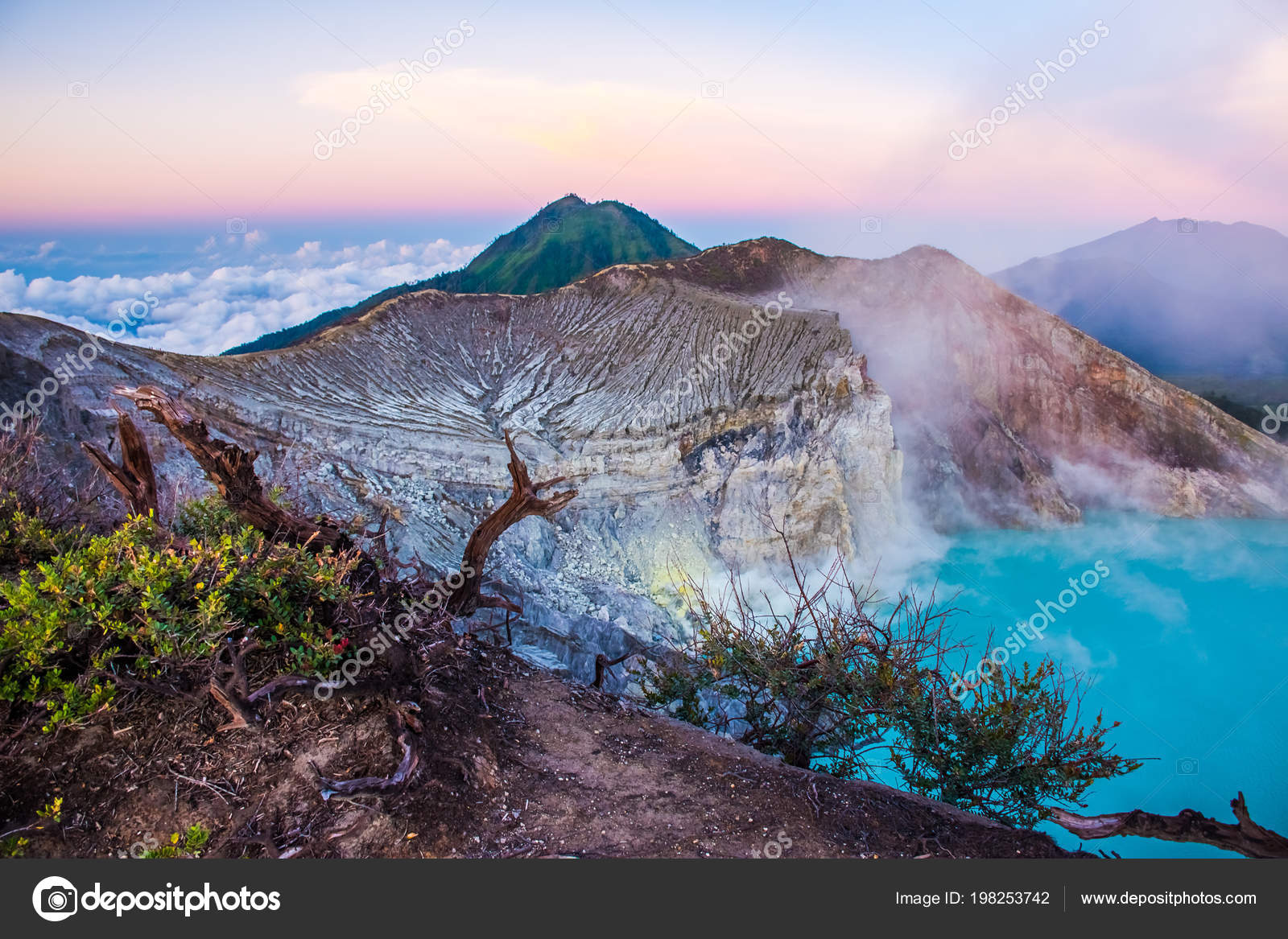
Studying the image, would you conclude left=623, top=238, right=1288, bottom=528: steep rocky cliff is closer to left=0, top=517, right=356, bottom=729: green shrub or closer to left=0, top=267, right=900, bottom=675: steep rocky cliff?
left=0, top=267, right=900, bottom=675: steep rocky cliff

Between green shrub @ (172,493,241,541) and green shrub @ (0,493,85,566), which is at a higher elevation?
green shrub @ (172,493,241,541)

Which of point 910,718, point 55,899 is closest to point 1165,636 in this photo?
point 910,718

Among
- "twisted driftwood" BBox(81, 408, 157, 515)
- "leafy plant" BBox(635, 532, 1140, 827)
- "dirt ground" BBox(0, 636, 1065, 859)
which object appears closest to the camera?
"dirt ground" BBox(0, 636, 1065, 859)

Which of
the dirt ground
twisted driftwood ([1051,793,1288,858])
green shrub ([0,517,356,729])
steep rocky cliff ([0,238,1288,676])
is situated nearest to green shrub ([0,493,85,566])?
green shrub ([0,517,356,729])

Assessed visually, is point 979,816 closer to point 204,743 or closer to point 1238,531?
point 204,743

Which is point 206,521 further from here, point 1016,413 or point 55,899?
point 1016,413

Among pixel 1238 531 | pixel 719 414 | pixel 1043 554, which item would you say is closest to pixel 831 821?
pixel 719 414

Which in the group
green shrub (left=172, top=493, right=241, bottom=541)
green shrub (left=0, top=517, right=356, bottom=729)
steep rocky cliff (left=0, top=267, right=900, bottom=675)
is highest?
steep rocky cliff (left=0, top=267, right=900, bottom=675)

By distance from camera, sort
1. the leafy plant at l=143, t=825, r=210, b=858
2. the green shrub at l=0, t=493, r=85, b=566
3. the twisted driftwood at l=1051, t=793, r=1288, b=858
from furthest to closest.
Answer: the green shrub at l=0, t=493, r=85, b=566 < the twisted driftwood at l=1051, t=793, r=1288, b=858 < the leafy plant at l=143, t=825, r=210, b=858
